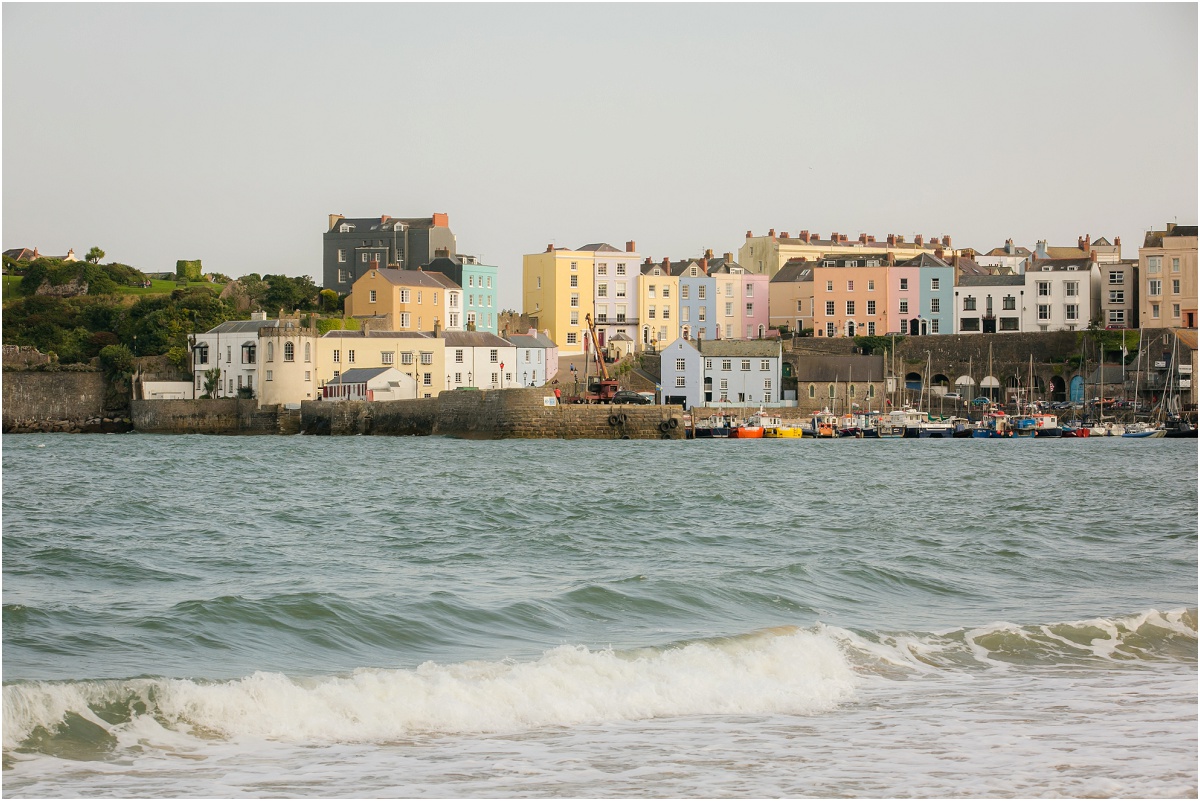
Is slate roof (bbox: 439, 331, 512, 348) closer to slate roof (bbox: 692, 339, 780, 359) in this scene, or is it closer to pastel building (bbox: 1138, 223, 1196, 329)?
slate roof (bbox: 692, 339, 780, 359)

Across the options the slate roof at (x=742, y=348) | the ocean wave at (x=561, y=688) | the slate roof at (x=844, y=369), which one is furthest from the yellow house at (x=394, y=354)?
the ocean wave at (x=561, y=688)

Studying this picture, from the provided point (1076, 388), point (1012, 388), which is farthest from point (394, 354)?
point (1076, 388)

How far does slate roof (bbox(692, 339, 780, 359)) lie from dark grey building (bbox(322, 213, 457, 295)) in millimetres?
19525

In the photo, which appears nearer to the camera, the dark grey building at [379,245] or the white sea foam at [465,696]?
the white sea foam at [465,696]

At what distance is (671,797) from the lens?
702 centimetres

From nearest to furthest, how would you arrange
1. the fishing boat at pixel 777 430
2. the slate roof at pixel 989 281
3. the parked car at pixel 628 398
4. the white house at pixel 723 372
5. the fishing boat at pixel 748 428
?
the parked car at pixel 628 398 < the fishing boat at pixel 748 428 < the fishing boat at pixel 777 430 < the white house at pixel 723 372 < the slate roof at pixel 989 281

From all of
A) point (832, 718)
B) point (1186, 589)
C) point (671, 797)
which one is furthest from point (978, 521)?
point (671, 797)

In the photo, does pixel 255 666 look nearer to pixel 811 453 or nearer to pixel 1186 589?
pixel 1186 589

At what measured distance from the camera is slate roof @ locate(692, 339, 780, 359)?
6381 cm

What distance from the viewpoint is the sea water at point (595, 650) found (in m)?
7.61

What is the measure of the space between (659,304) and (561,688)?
222ft

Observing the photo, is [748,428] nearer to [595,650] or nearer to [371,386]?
[371,386]

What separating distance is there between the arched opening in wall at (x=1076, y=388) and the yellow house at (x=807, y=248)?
19360 millimetres

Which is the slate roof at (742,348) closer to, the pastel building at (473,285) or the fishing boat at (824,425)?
the fishing boat at (824,425)
